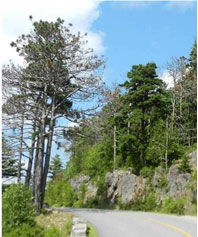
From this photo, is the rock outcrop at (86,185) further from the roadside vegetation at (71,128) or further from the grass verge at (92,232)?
the grass verge at (92,232)

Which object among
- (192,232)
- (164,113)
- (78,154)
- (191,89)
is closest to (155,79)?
(164,113)

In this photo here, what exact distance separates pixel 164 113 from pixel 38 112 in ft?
55.8

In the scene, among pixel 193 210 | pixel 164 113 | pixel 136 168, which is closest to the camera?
pixel 193 210

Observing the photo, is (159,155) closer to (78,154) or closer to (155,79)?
(155,79)

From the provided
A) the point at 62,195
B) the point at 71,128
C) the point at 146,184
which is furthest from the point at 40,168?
the point at 62,195

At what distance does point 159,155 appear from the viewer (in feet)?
99.9

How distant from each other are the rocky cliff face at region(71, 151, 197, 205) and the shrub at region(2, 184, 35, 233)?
39.2ft

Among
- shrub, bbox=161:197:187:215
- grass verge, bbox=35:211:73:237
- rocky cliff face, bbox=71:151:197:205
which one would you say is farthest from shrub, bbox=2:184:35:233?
rocky cliff face, bbox=71:151:197:205

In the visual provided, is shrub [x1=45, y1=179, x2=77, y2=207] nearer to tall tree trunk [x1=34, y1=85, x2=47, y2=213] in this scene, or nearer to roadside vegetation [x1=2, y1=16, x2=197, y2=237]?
roadside vegetation [x1=2, y1=16, x2=197, y2=237]

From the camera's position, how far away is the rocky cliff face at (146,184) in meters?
25.2

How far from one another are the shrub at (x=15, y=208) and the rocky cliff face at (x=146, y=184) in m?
12.0

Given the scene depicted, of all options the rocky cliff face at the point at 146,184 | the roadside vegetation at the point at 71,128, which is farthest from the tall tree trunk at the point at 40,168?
the rocky cliff face at the point at 146,184

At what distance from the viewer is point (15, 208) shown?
1436 cm

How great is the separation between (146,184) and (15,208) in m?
16.9
